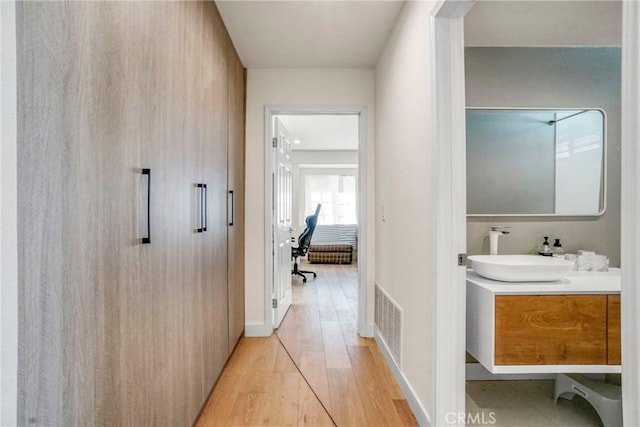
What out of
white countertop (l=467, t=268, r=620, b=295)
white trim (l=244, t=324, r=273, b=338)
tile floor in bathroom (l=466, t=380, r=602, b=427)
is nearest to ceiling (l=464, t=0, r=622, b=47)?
white countertop (l=467, t=268, r=620, b=295)

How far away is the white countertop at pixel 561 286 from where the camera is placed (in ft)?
5.05

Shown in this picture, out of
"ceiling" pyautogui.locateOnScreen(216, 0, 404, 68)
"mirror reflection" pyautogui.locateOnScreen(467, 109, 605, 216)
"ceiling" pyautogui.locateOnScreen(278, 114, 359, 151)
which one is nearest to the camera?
"ceiling" pyautogui.locateOnScreen(216, 0, 404, 68)

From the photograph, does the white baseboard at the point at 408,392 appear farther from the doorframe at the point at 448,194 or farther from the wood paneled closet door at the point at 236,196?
the wood paneled closet door at the point at 236,196

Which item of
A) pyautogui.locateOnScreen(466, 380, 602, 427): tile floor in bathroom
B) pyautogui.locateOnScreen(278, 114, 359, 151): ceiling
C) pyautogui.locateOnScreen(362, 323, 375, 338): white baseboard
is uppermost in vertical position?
pyautogui.locateOnScreen(278, 114, 359, 151): ceiling

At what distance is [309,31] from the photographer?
8.02ft

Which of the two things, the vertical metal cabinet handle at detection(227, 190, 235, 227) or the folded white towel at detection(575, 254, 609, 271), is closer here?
the folded white towel at detection(575, 254, 609, 271)

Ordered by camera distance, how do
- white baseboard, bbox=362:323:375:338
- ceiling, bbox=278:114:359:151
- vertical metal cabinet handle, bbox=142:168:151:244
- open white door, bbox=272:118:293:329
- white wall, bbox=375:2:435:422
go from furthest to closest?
1. ceiling, bbox=278:114:359:151
2. open white door, bbox=272:118:293:329
3. white baseboard, bbox=362:323:375:338
4. white wall, bbox=375:2:435:422
5. vertical metal cabinet handle, bbox=142:168:151:244

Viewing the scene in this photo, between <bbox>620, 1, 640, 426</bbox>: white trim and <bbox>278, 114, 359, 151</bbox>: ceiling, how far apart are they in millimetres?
3814

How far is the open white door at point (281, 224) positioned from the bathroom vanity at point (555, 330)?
2.11m

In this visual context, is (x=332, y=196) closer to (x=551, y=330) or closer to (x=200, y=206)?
(x=200, y=206)

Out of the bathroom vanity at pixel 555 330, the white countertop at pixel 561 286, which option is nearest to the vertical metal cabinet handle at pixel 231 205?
the white countertop at pixel 561 286

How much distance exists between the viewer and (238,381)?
224cm

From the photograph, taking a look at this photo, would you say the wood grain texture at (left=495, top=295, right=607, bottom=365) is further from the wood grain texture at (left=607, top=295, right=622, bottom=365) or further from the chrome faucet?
the chrome faucet
